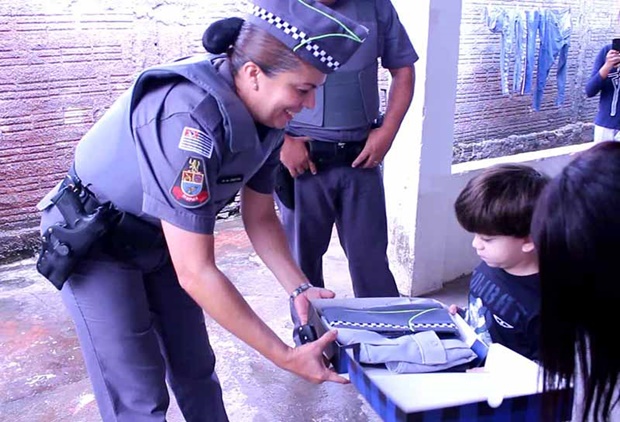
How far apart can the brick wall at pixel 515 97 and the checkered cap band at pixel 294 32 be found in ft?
8.41

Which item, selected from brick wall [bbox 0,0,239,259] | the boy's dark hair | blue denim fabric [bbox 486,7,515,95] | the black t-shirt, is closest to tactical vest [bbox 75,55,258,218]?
the boy's dark hair

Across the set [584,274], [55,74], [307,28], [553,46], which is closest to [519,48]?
[553,46]

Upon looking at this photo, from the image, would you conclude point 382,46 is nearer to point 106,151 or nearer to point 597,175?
point 106,151

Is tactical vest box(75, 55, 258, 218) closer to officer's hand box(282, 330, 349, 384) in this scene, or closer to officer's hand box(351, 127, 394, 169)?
officer's hand box(282, 330, 349, 384)

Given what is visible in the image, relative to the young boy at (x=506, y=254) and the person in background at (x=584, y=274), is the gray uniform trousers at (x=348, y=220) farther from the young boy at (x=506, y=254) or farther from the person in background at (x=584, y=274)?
the person in background at (x=584, y=274)

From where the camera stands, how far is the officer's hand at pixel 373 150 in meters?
2.53

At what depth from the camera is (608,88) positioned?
409 cm

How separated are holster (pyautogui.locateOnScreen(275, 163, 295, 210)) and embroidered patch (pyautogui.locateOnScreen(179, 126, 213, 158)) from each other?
1.26m

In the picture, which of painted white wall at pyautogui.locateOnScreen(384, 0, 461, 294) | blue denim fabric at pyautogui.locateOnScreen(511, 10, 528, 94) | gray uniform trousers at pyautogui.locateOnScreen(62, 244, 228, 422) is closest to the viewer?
gray uniform trousers at pyautogui.locateOnScreen(62, 244, 228, 422)

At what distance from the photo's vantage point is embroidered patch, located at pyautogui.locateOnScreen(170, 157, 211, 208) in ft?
4.23

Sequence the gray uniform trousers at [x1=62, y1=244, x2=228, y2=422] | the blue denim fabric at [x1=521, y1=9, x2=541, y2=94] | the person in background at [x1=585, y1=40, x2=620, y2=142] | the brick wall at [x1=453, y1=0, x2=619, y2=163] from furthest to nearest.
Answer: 1. the blue denim fabric at [x1=521, y1=9, x2=541, y2=94]
2. the person in background at [x1=585, y1=40, x2=620, y2=142]
3. the brick wall at [x1=453, y1=0, x2=619, y2=163]
4. the gray uniform trousers at [x1=62, y1=244, x2=228, y2=422]

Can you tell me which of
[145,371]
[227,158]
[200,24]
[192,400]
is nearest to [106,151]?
[227,158]

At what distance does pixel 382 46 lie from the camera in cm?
255

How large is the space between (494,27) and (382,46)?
5.48ft
